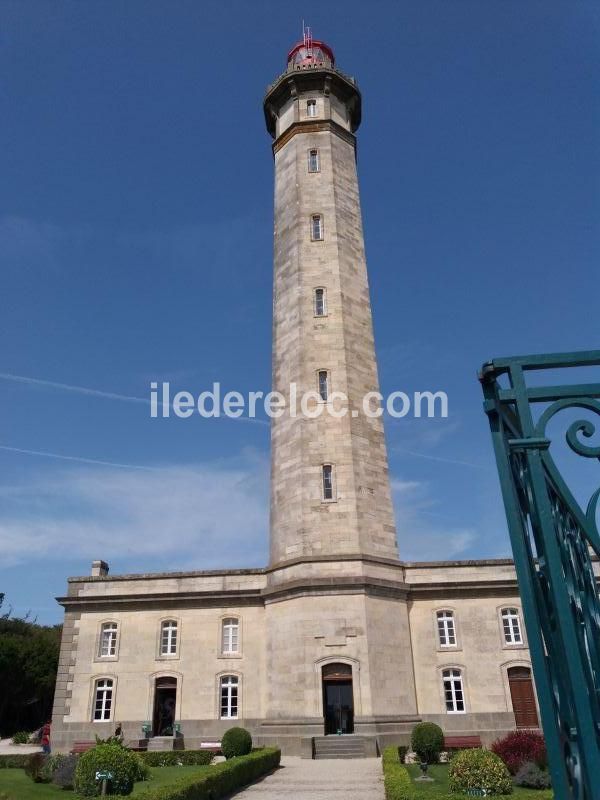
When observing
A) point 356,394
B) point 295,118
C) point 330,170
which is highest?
point 295,118

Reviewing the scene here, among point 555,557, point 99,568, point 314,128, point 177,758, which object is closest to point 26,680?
point 99,568

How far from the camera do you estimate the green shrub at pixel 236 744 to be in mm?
19703

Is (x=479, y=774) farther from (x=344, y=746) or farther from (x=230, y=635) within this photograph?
(x=230, y=635)

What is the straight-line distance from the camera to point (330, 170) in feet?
98.4

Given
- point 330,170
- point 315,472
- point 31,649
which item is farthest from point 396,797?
point 31,649

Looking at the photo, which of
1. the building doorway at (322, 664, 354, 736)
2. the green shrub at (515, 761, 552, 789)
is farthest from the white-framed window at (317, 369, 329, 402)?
the green shrub at (515, 761, 552, 789)

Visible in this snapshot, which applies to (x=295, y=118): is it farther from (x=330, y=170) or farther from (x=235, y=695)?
(x=235, y=695)

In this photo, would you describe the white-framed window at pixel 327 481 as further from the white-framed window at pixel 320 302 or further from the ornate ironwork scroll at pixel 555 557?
the ornate ironwork scroll at pixel 555 557

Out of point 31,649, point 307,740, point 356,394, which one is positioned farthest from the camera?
point 31,649

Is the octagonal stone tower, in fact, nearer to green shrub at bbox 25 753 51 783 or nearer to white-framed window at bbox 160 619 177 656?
white-framed window at bbox 160 619 177 656

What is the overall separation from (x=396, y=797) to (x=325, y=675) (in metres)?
10.3

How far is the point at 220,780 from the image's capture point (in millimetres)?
14180

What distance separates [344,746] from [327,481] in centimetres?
890

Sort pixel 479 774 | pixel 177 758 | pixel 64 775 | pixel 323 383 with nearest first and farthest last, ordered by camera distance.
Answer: pixel 479 774 < pixel 64 775 < pixel 177 758 < pixel 323 383
